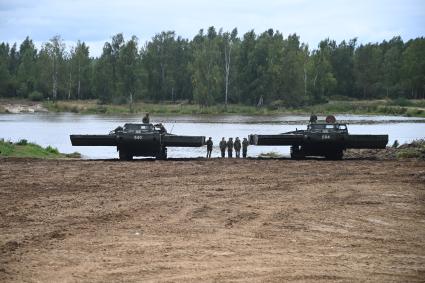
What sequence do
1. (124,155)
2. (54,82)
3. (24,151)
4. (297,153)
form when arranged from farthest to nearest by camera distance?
(54,82) < (24,151) < (297,153) < (124,155)

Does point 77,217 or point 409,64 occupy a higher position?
point 409,64

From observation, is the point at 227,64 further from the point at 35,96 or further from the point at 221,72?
the point at 35,96

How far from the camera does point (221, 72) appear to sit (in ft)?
298

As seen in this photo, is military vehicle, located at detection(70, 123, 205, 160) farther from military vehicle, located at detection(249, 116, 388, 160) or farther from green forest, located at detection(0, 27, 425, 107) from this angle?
green forest, located at detection(0, 27, 425, 107)

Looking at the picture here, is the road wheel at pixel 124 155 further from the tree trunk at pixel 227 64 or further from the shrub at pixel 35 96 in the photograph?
the shrub at pixel 35 96

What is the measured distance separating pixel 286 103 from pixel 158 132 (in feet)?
205

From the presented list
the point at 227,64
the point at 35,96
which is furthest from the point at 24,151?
the point at 35,96

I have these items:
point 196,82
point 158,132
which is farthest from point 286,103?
point 158,132

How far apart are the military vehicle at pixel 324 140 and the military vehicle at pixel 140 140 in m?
3.03

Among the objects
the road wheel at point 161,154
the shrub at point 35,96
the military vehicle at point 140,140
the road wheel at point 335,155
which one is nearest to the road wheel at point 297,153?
the road wheel at point 335,155

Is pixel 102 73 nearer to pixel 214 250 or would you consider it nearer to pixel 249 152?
pixel 249 152

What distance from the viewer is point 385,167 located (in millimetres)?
22500

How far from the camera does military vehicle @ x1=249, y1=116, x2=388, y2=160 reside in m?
26.4

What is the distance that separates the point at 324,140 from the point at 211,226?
15.2m
